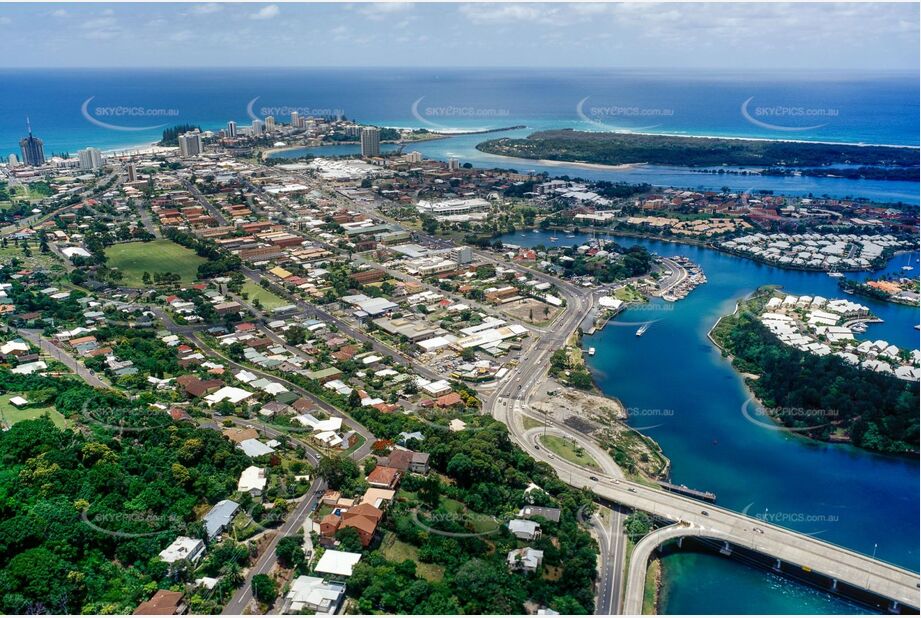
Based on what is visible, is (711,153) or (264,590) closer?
(264,590)

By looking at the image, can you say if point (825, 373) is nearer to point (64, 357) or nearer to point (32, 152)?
point (64, 357)

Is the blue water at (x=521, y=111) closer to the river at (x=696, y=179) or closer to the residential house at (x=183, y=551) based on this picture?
the river at (x=696, y=179)

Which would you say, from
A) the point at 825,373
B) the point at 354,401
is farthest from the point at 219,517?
the point at 825,373

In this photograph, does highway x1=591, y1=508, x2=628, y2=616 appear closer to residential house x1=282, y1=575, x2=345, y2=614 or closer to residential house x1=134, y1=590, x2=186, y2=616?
residential house x1=282, y1=575, x2=345, y2=614

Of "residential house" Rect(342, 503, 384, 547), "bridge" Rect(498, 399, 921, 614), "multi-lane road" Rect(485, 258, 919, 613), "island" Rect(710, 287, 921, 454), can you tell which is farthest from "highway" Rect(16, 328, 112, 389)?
"island" Rect(710, 287, 921, 454)

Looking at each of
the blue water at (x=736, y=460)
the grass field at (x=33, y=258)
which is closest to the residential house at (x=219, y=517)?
the blue water at (x=736, y=460)

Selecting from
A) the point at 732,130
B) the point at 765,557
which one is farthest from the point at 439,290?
the point at 732,130
